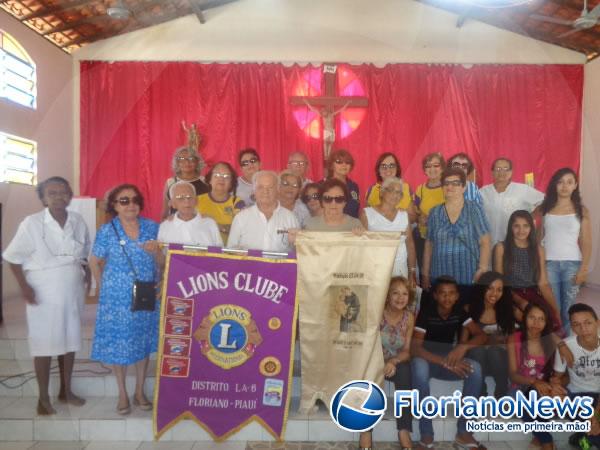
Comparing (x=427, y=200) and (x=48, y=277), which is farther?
(x=427, y=200)

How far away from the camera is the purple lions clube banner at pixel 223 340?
268cm

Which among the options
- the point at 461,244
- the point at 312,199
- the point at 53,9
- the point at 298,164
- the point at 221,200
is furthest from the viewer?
the point at 53,9

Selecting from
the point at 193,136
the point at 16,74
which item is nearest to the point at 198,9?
the point at 193,136

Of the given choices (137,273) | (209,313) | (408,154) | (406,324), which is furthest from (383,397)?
(408,154)

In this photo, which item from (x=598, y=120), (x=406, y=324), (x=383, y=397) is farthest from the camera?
(x=598, y=120)

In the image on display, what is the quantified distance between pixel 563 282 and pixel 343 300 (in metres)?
1.71

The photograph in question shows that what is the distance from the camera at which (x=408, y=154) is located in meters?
7.20

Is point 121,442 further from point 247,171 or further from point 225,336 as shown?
point 247,171

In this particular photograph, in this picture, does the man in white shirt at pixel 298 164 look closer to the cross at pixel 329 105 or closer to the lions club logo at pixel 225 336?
the lions club logo at pixel 225 336

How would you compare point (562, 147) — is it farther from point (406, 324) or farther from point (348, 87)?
point (406, 324)

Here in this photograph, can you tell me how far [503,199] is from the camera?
11.7 feet

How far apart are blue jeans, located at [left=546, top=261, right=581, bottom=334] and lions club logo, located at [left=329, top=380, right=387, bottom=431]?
149 centimetres

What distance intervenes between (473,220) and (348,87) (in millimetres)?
4673

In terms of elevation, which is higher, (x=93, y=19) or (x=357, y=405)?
(x=93, y=19)
